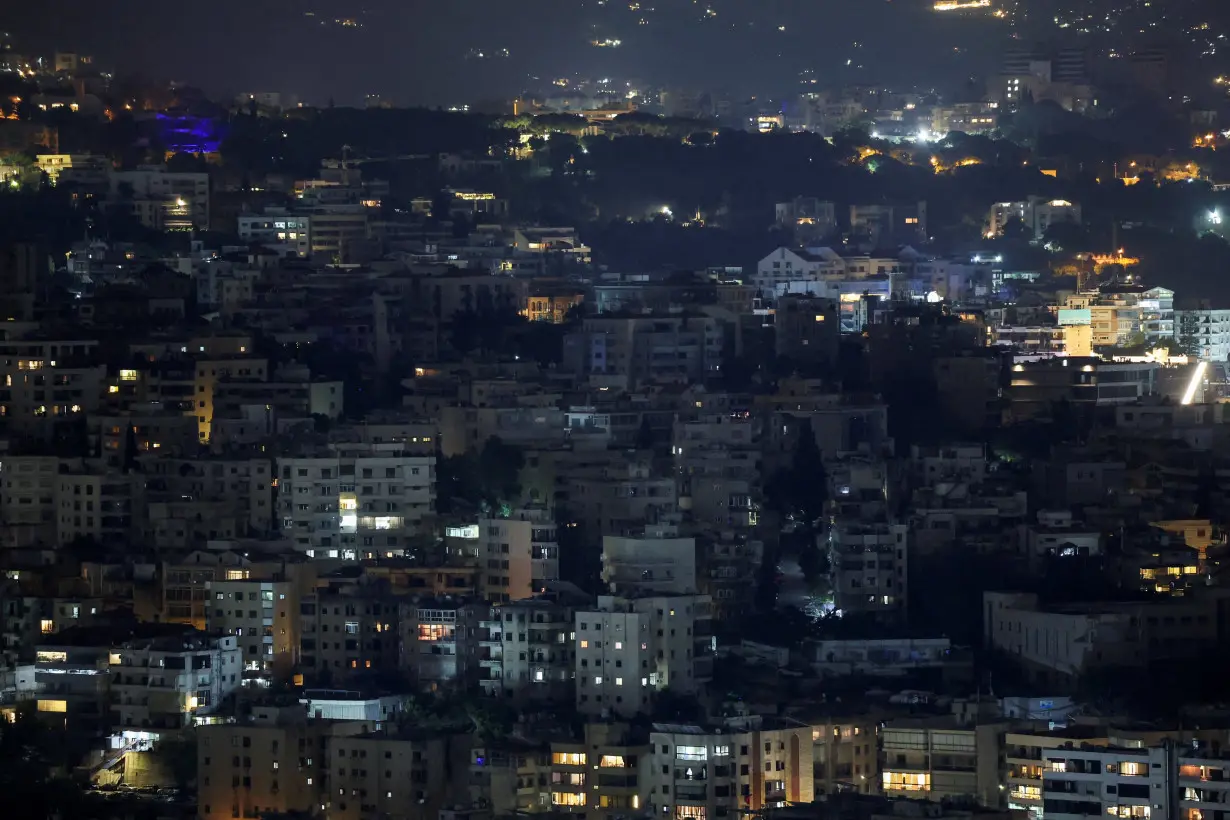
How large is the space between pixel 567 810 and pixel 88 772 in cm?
344

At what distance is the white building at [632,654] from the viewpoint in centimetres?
2716

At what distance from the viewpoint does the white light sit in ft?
125

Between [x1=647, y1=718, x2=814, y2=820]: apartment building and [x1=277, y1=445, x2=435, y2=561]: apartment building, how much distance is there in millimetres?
5860

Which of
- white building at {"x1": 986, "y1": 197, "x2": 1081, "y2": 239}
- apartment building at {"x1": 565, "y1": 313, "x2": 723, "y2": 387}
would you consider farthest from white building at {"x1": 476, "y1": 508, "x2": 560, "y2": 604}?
white building at {"x1": 986, "y1": 197, "x2": 1081, "y2": 239}

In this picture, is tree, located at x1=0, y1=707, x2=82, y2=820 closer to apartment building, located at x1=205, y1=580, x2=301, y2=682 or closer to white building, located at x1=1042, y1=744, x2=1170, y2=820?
apartment building, located at x1=205, y1=580, x2=301, y2=682

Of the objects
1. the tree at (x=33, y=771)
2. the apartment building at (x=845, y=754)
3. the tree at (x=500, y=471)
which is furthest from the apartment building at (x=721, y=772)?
the tree at (x=500, y=471)

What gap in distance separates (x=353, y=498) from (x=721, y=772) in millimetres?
6676

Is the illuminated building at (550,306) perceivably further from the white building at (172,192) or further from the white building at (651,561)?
the white building at (651,561)

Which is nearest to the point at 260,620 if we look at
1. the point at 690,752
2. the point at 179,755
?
the point at 179,755

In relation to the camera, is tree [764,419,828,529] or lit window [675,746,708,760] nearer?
lit window [675,746,708,760]

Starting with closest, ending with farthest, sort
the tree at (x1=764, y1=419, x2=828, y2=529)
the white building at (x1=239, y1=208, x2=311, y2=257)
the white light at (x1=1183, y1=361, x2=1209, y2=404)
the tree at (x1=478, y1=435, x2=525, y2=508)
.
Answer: the tree at (x1=478, y1=435, x2=525, y2=508) → the tree at (x1=764, y1=419, x2=828, y2=529) → the white light at (x1=1183, y1=361, x2=1209, y2=404) → the white building at (x1=239, y1=208, x2=311, y2=257)

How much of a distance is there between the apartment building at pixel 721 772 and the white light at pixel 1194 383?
511 inches

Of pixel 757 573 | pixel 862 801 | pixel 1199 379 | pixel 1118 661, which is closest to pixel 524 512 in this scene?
pixel 757 573

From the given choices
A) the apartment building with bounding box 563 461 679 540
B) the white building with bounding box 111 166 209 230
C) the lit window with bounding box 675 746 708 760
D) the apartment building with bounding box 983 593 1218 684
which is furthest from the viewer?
the white building with bounding box 111 166 209 230
